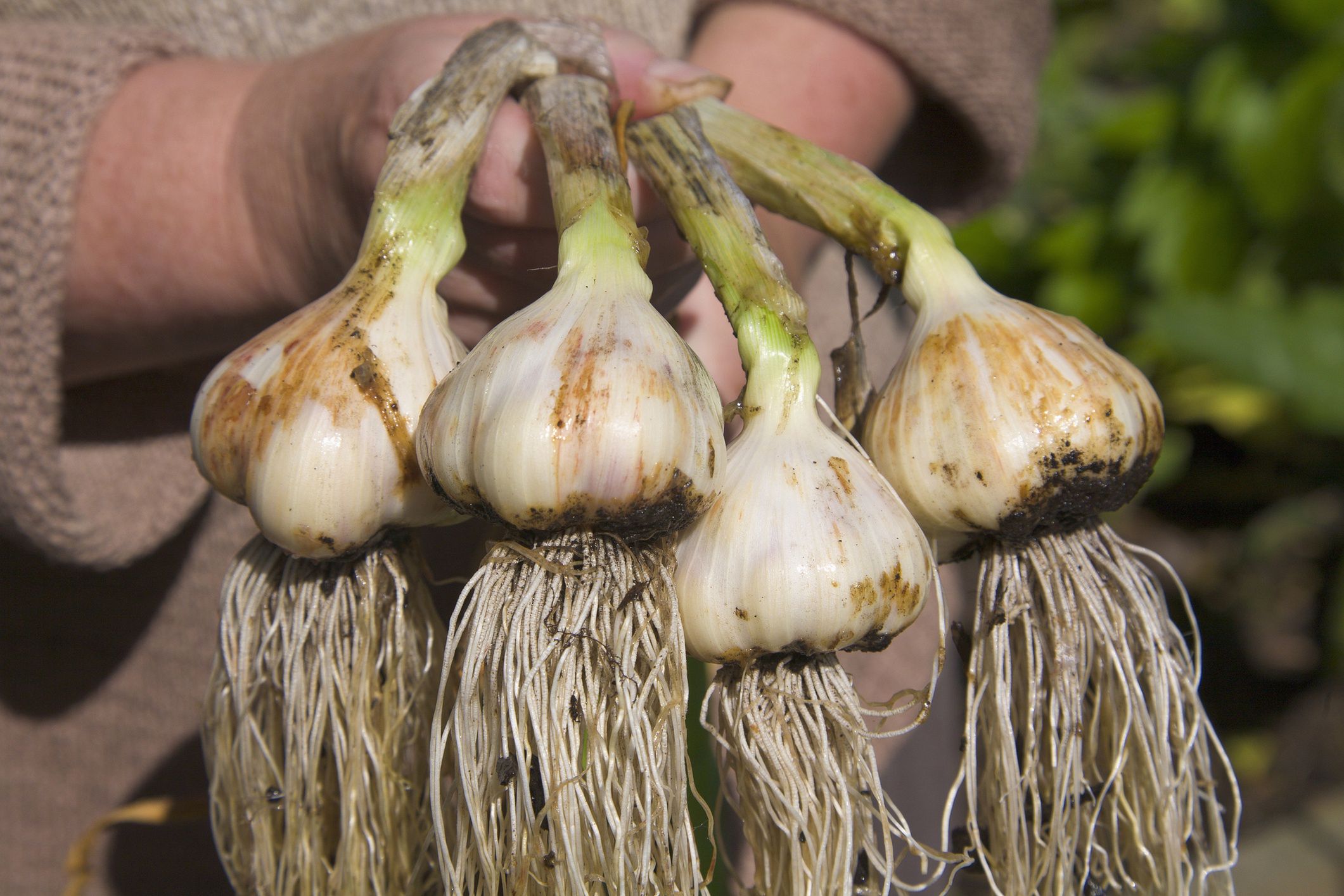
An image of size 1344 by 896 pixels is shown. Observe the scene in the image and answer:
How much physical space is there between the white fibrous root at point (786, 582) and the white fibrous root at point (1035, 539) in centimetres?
5

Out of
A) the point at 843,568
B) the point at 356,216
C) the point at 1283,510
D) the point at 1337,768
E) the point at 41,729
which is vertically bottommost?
the point at 1337,768

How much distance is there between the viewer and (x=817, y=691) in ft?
1.94

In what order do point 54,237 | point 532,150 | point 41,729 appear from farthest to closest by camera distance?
1. point 41,729
2. point 54,237
3. point 532,150

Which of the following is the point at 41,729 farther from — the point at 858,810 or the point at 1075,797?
the point at 1075,797

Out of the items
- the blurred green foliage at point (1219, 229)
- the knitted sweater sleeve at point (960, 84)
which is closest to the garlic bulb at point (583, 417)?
the knitted sweater sleeve at point (960, 84)

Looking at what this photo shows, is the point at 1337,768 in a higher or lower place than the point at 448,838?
lower

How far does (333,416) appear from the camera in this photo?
55cm

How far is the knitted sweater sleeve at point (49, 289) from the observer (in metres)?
0.78

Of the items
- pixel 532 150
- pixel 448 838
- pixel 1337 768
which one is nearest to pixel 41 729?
pixel 448 838

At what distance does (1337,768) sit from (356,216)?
252 cm

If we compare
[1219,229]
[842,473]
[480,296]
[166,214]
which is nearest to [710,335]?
[480,296]

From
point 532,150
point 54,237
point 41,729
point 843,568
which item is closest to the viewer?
point 843,568

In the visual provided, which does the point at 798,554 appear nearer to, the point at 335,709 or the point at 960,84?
the point at 335,709

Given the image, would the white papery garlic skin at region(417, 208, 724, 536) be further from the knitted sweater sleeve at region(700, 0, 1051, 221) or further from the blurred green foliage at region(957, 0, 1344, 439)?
the blurred green foliage at region(957, 0, 1344, 439)
